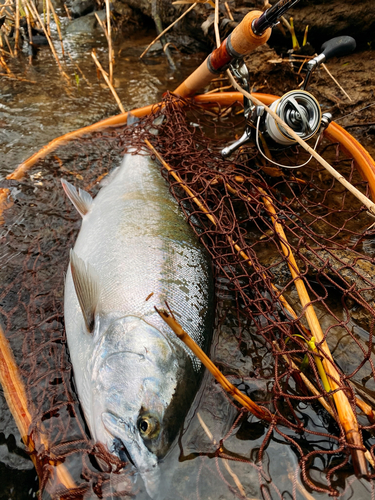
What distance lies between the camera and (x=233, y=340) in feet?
7.55

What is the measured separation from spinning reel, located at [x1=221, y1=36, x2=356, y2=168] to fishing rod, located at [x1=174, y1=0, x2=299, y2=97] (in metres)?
0.18

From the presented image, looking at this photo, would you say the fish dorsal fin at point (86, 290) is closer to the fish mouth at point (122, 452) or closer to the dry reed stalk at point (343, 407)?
the fish mouth at point (122, 452)

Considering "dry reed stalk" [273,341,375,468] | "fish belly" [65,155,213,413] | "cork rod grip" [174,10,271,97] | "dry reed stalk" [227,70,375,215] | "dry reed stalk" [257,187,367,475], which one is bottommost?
"dry reed stalk" [273,341,375,468]

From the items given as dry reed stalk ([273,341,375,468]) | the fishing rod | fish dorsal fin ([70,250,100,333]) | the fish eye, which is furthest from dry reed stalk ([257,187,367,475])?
the fishing rod

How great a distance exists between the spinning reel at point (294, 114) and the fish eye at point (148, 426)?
2.04 meters

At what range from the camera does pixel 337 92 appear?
442 centimetres

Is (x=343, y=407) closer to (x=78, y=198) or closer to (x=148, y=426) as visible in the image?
(x=148, y=426)

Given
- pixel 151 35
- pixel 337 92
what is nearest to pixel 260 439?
pixel 337 92

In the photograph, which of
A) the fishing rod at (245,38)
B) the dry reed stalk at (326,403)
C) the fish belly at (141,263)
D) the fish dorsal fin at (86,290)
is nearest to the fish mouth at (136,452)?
the fish belly at (141,263)

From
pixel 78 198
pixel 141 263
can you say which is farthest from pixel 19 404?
pixel 78 198

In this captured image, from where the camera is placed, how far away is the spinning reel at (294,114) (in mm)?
2541

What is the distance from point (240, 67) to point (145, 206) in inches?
62.5

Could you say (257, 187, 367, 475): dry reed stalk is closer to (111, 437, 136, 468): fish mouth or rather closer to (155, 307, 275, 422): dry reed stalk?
(155, 307, 275, 422): dry reed stalk

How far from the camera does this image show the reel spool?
8.30 feet
